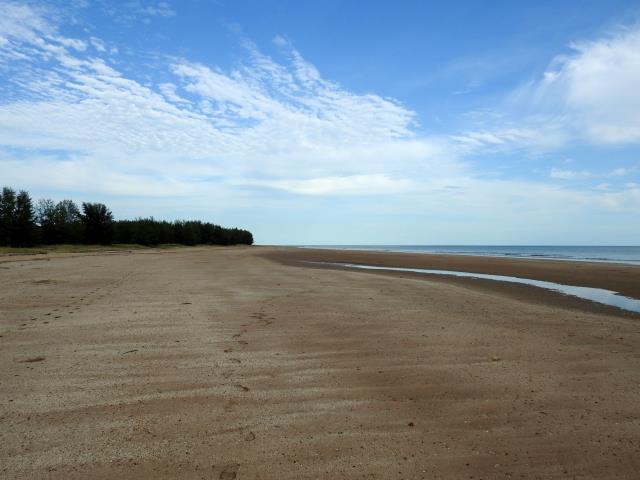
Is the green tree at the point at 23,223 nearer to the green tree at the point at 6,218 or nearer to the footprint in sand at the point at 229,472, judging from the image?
the green tree at the point at 6,218

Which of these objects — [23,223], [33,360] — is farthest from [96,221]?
[33,360]

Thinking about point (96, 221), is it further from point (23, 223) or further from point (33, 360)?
point (33, 360)

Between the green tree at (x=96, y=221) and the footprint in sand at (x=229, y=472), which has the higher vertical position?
the green tree at (x=96, y=221)

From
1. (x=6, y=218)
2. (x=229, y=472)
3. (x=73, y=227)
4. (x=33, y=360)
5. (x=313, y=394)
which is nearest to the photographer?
(x=229, y=472)

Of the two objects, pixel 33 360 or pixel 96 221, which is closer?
pixel 33 360

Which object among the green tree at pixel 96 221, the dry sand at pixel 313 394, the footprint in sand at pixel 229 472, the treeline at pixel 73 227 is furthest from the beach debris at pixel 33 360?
the green tree at pixel 96 221

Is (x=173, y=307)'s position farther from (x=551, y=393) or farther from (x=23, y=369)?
(x=551, y=393)

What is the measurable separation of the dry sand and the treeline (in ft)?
172

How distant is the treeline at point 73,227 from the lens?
5322 cm

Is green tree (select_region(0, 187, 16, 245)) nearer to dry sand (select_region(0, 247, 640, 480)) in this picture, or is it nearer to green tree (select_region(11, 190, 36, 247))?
green tree (select_region(11, 190, 36, 247))

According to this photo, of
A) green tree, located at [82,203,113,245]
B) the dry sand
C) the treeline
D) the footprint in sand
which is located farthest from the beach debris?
green tree, located at [82,203,113,245]

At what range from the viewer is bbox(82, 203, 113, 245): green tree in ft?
214

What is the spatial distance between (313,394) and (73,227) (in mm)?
67887

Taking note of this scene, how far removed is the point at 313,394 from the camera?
5.16 metres
